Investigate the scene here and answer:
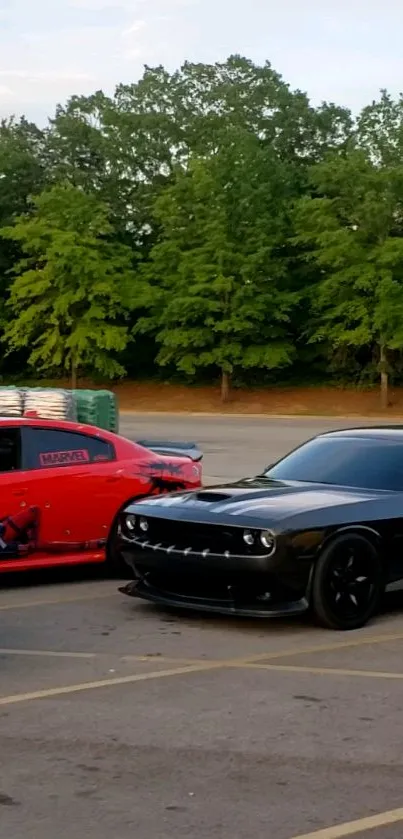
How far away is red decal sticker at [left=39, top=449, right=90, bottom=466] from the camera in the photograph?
10.3 m

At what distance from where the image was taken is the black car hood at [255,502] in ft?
27.2

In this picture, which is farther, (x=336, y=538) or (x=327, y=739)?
(x=336, y=538)

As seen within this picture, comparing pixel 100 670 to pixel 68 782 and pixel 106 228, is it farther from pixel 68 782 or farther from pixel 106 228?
pixel 106 228

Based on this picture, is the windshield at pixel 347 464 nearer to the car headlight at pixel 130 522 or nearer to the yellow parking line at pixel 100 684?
the car headlight at pixel 130 522

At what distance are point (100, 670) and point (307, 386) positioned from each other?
172 ft

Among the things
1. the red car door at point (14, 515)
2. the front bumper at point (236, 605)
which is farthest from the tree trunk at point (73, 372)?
the front bumper at point (236, 605)

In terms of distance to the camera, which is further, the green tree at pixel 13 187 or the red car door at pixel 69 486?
the green tree at pixel 13 187

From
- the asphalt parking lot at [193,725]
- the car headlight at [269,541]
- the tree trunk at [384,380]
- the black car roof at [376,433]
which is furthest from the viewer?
the tree trunk at [384,380]

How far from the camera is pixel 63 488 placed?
10.2 meters

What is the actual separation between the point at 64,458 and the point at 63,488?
0.34 metres

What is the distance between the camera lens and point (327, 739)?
576 centimetres

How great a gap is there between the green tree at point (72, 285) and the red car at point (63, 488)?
46985 millimetres

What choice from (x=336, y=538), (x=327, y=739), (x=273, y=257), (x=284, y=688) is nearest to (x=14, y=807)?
(x=327, y=739)

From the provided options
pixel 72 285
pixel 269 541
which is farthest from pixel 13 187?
pixel 269 541
